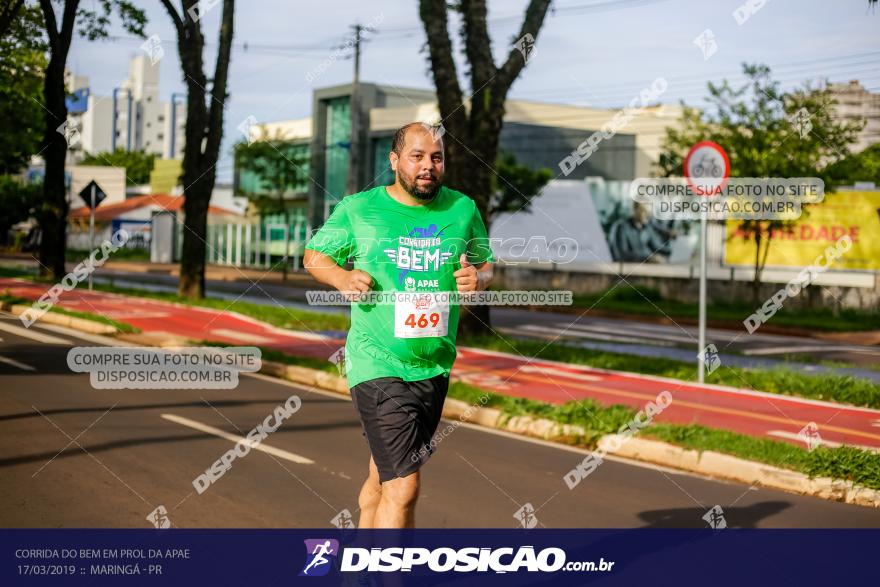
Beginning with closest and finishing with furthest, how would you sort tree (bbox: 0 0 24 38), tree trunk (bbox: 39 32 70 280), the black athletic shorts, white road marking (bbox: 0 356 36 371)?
the black athletic shorts, white road marking (bbox: 0 356 36 371), tree (bbox: 0 0 24 38), tree trunk (bbox: 39 32 70 280)

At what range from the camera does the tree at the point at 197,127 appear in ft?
80.3

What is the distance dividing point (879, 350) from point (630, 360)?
878cm

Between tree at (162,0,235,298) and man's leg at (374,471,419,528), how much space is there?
20611 millimetres

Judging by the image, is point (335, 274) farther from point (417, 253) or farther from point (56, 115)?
point (56, 115)

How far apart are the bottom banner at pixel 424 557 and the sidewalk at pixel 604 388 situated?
3764 mm

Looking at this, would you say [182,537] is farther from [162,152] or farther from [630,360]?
[162,152]

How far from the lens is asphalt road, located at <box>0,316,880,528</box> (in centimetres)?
626

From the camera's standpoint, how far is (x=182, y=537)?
564 centimetres

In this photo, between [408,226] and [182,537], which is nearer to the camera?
[408,226]

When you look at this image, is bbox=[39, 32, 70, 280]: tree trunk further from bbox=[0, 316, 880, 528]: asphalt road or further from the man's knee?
the man's knee

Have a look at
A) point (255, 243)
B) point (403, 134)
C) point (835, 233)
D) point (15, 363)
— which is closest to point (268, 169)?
point (255, 243)

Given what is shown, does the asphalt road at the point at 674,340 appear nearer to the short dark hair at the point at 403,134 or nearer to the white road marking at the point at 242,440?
the white road marking at the point at 242,440

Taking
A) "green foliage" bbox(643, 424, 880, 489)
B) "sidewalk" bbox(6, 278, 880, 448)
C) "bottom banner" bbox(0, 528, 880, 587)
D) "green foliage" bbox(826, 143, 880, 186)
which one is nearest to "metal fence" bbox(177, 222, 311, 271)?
"green foliage" bbox(826, 143, 880, 186)

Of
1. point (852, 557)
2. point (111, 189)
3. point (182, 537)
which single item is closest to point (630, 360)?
point (852, 557)
